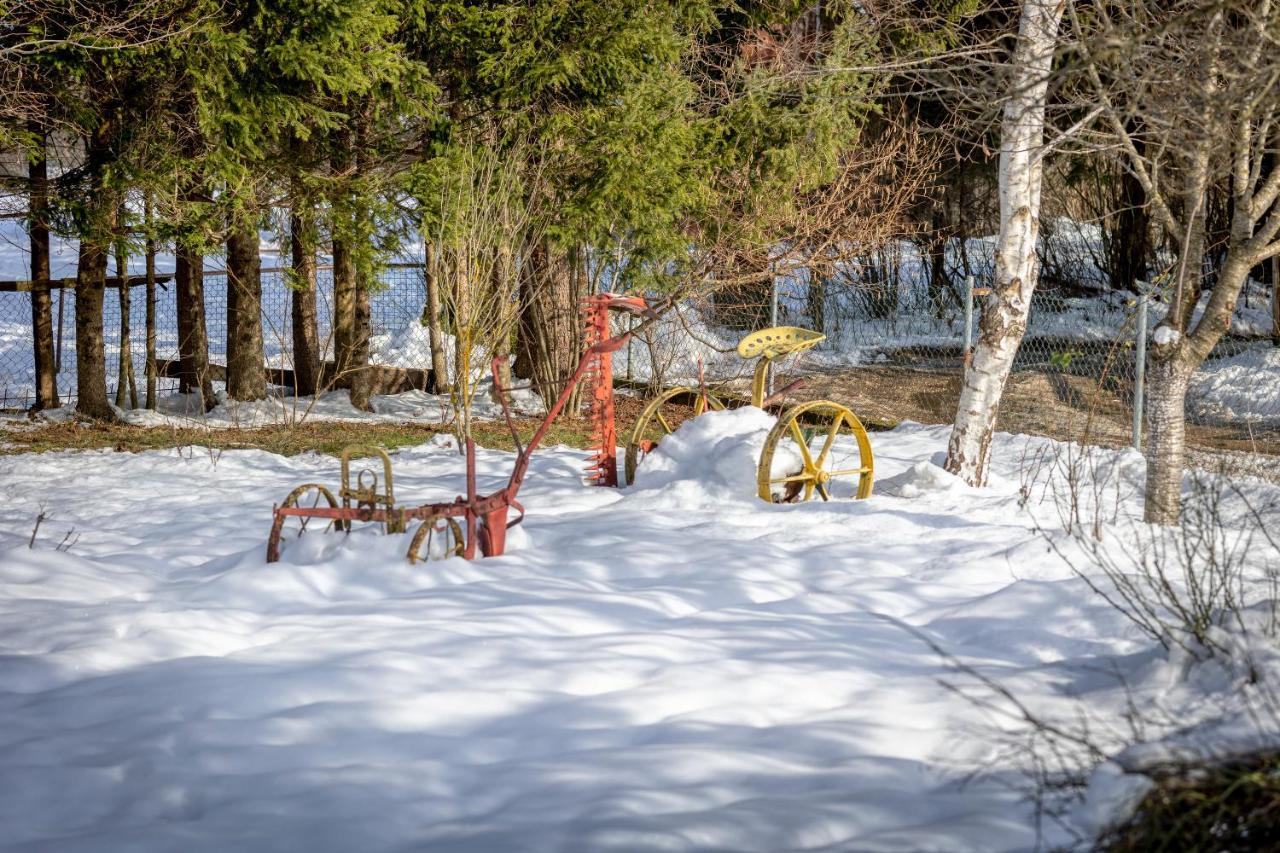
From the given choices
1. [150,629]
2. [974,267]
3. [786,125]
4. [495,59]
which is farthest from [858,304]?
[150,629]

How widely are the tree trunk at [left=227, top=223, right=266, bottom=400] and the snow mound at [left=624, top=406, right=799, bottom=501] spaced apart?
673 cm

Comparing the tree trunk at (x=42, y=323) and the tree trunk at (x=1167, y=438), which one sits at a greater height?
the tree trunk at (x=42, y=323)

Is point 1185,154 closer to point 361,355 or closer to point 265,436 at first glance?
point 265,436

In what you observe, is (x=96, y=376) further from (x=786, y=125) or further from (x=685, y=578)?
(x=685, y=578)

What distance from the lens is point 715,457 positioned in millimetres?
7078

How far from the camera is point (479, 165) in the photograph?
32.6 ft

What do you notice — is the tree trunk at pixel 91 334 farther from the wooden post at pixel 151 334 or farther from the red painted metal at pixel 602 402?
the red painted metal at pixel 602 402

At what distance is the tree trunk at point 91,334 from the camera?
36.9 feet

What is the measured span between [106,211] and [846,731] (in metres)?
8.90

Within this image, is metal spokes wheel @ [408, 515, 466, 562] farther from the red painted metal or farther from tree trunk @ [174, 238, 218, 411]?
tree trunk @ [174, 238, 218, 411]

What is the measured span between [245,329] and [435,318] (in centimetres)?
235

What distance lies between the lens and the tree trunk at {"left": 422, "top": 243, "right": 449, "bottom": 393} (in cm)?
1134

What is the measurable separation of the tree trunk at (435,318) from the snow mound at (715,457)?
340cm

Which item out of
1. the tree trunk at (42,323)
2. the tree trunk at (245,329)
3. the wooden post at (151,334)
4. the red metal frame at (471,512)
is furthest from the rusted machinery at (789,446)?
the tree trunk at (42,323)
